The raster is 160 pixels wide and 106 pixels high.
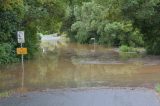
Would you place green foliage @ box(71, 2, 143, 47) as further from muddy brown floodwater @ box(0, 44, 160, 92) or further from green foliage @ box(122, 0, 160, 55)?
muddy brown floodwater @ box(0, 44, 160, 92)

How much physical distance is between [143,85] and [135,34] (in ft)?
115

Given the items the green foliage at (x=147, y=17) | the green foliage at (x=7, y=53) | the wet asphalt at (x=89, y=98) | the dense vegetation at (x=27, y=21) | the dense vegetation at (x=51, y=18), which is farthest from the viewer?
the green foliage at (x=147, y=17)

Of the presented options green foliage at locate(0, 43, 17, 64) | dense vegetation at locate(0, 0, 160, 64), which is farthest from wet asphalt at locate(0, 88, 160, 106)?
green foliage at locate(0, 43, 17, 64)

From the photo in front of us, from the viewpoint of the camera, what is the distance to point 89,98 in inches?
670

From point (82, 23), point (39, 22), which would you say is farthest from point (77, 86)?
point (82, 23)

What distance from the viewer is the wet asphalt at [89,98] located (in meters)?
15.5

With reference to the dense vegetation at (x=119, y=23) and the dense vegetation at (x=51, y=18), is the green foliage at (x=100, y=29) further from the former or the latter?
the dense vegetation at (x=51, y=18)

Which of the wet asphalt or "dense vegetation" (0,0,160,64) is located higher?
"dense vegetation" (0,0,160,64)

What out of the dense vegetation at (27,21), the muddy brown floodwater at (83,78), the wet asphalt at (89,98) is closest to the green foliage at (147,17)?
the dense vegetation at (27,21)

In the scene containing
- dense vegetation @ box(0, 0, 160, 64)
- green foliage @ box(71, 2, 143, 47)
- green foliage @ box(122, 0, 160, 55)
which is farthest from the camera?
green foliage @ box(71, 2, 143, 47)

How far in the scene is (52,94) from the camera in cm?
1847

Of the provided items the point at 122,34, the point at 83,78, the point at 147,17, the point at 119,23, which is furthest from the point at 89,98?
the point at 122,34

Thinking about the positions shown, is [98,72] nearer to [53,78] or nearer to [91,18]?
[53,78]

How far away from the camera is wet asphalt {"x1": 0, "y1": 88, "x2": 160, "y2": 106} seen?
15547 millimetres
